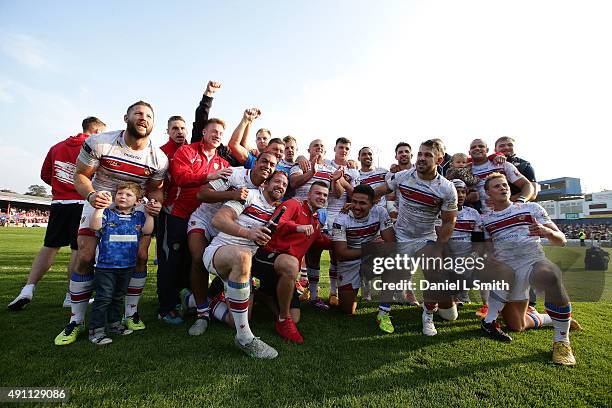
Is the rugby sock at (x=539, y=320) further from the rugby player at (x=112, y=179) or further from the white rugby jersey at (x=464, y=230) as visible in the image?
the rugby player at (x=112, y=179)

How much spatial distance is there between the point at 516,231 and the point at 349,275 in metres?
2.18

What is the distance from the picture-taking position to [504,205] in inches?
157

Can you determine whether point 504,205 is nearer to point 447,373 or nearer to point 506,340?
point 506,340

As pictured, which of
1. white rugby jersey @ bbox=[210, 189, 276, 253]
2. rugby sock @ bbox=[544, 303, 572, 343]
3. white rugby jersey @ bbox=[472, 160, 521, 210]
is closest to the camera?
rugby sock @ bbox=[544, 303, 572, 343]

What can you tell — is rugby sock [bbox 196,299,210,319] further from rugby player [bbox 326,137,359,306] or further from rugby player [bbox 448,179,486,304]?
rugby player [bbox 448,179,486,304]

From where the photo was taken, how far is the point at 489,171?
197 inches

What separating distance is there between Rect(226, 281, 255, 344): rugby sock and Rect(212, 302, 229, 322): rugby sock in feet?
2.56

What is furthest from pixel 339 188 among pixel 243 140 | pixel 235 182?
pixel 235 182

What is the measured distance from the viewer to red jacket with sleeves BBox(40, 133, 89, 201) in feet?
14.8

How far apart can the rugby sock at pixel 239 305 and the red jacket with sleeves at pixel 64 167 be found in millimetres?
2970

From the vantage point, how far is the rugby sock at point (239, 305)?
10.0 ft

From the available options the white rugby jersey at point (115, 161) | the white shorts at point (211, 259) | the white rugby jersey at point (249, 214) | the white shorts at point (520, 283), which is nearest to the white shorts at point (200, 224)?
the white rugby jersey at point (249, 214)

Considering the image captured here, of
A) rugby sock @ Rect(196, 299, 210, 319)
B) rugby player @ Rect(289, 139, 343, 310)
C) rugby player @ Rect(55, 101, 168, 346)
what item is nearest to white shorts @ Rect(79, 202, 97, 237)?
rugby player @ Rect(55, 101, 168, 346)

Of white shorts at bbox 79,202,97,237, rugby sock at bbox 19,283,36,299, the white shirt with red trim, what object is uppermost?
the white shirt with red trim
